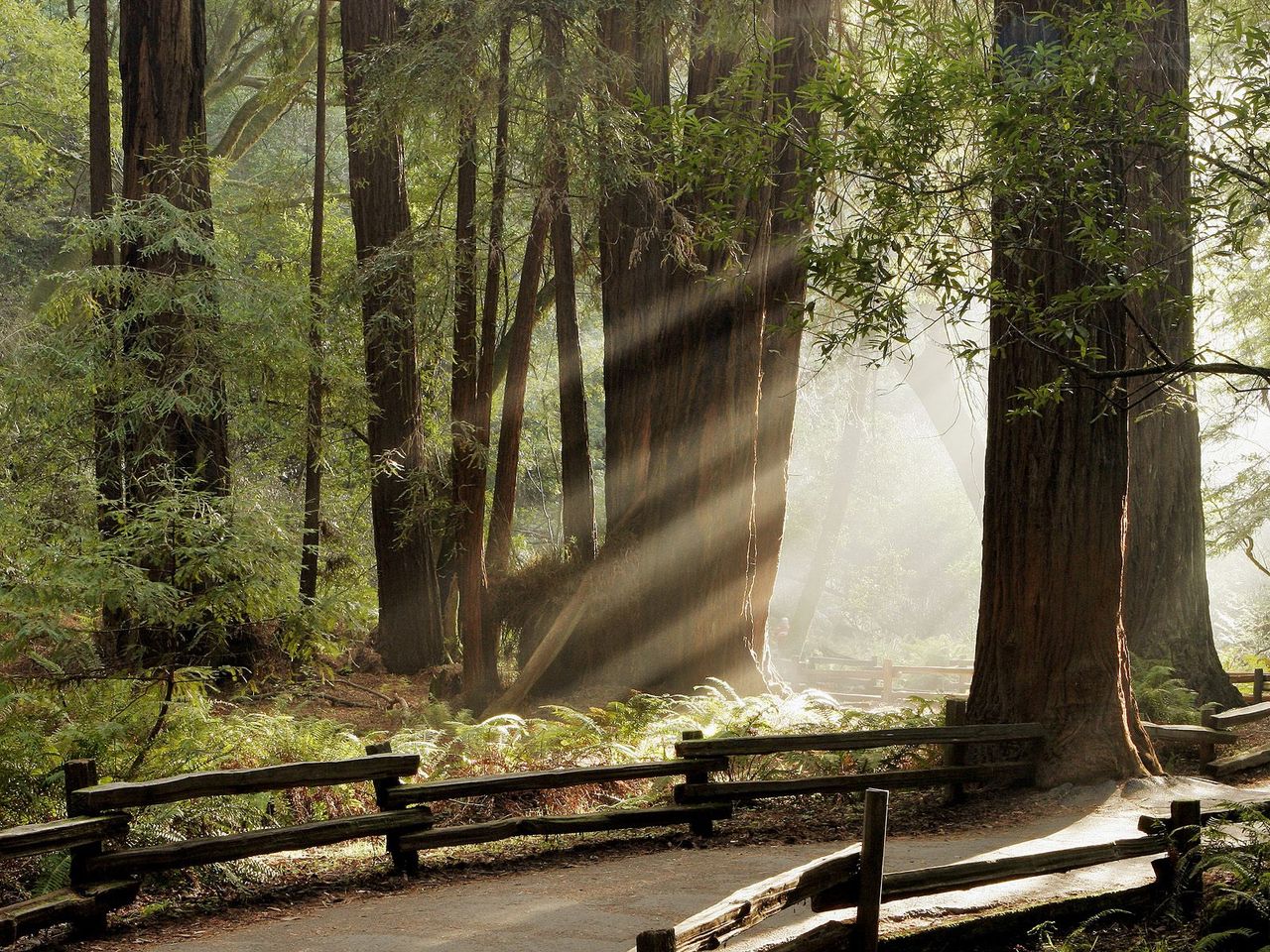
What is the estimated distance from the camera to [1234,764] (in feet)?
38.1

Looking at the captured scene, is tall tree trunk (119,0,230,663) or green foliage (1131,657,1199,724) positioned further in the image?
green foliage (1131,657,1199,724)

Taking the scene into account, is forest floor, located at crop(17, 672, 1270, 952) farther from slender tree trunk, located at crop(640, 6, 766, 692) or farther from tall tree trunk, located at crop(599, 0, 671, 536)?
tall tree trunk, located at crop(599, 0, 671, 536)

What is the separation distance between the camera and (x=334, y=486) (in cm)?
2052

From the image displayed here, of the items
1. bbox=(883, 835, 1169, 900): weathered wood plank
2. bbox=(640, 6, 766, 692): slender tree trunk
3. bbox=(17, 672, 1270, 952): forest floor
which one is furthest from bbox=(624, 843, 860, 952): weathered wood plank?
bbox=(640, 6, 766, 692): slender tree trunk

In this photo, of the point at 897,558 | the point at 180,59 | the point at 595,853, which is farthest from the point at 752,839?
the point at 897,558

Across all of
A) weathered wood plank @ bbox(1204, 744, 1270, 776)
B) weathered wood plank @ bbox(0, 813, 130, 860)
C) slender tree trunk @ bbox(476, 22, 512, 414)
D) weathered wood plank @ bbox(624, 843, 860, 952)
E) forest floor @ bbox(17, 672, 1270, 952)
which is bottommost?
weathered wood plank @ bbox(1204, 744, 1270, 776)

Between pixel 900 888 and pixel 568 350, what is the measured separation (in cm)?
1081

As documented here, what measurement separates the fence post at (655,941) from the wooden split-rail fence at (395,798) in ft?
12.4

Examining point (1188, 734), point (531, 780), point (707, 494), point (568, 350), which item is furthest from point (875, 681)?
point (531, 780)

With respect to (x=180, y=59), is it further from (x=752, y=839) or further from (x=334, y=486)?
(x=752, y=839)

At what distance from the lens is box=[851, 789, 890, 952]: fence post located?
5965 millimetres

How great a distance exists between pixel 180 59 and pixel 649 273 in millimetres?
6245

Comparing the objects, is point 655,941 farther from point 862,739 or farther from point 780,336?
point 780,336

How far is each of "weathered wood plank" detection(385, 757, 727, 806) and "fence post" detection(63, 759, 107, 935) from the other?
6.59ft
